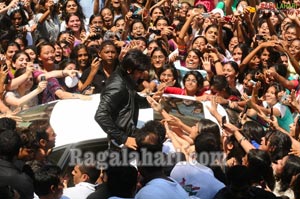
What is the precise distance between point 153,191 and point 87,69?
4.10 m

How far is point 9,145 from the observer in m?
5.70

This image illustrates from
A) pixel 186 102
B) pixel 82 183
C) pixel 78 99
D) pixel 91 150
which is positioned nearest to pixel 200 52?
pixel 186 102

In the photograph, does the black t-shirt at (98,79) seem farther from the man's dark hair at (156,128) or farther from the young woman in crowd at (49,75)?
the man's dark hair at (156,128)

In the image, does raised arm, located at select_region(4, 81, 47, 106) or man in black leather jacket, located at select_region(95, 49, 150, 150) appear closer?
man in black leather jacket, located at select_region(95, 49, 150, 150)

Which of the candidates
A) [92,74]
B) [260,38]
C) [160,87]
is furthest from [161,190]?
[260,38]

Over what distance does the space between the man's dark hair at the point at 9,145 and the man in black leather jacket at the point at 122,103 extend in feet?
3.21

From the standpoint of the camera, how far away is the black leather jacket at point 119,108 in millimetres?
6523

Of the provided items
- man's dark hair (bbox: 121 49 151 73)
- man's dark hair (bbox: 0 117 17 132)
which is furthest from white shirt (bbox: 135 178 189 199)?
man's dark hair (bbox: 121 49 151 73)

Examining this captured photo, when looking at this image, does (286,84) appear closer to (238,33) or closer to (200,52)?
(200,52)

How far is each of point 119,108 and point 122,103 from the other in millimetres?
51

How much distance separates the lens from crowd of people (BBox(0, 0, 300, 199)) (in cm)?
554

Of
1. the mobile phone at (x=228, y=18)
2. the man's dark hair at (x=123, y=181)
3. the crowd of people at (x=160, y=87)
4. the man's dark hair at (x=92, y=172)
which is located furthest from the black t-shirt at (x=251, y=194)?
the mobile phone at (x=228, y=18)

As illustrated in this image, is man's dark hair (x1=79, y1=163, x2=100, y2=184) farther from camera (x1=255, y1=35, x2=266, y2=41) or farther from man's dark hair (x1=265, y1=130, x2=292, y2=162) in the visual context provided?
camera (x1=255, y1=35, x2=266, y2=41)

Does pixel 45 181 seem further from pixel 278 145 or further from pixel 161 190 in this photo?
pixel 278 145
